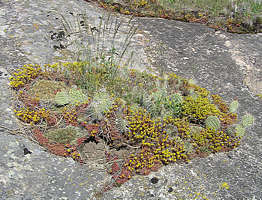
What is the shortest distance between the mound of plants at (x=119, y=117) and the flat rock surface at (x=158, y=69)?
8.6 inches

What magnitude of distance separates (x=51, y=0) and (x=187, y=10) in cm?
541

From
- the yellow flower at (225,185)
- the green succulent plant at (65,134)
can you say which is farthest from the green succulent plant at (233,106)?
the green succulent plant at (65,134)

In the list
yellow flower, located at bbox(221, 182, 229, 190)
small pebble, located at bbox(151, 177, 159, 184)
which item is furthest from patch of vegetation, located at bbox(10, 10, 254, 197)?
yellow flower, located at bbox(221, 182, 229, 190)

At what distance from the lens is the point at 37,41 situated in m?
7.40

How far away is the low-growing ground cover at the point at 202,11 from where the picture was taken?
1049 cm

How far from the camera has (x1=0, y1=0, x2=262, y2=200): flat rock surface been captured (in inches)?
171

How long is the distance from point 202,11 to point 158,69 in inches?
197

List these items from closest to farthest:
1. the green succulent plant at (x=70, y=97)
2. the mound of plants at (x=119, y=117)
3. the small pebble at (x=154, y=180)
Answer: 1. the small pebble at (x=154, y=180)
2. the mound of plants at (x=119, y=117)
3. the green succulent plant at (x=70, y=97)

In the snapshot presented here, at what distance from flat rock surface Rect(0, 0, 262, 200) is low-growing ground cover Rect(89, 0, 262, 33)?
551mm

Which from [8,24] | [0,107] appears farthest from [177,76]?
[8,24]

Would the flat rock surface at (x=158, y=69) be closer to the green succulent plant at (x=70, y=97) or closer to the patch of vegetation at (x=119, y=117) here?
the patch of vegetation at (x=119, y=117)

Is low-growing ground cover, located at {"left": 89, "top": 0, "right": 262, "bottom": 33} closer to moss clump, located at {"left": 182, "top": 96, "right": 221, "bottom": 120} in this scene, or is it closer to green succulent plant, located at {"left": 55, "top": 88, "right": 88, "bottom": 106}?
moss clump, located at {"left": 182, "top": 96, "right": 221, "bottom": 120}

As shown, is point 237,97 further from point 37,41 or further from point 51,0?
point 51,0

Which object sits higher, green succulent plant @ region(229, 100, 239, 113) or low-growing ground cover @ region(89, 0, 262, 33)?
low-growing ground cover @ region(89, 0, 262, 33)
